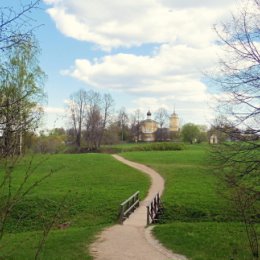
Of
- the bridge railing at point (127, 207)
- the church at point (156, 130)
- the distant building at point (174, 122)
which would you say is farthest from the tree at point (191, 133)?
the bridge railing at point (127, 207)

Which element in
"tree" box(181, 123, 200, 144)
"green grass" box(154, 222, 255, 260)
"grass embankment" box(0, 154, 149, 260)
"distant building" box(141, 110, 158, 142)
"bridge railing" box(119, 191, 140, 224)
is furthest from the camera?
"distant building" box(141, 110, 158, 142)

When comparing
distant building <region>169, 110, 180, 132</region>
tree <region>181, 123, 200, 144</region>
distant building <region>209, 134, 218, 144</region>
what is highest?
distant building <region>169, 110, 180, 132</region>

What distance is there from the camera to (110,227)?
1648 centimetres

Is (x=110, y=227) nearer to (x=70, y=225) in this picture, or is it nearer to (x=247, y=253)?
(x=70, y=225)

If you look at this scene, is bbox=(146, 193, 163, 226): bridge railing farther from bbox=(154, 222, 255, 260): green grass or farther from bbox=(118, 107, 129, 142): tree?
bbox=(118, 107, 129, 142): tree

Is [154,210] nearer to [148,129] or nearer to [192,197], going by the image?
[192,197]

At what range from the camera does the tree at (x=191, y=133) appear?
91.1m

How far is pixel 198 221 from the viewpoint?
62.3ft

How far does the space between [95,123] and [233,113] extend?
72831mm

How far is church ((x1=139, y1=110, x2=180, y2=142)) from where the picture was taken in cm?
10694

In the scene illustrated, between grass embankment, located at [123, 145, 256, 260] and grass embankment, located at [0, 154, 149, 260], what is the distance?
8.40 feet

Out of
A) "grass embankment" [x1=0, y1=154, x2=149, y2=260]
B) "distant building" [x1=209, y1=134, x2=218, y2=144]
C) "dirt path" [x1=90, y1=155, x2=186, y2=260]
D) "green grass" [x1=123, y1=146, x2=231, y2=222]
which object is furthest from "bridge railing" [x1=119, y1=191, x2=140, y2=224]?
"distant building" [x1=209, y1=134, x2=218, y2=144]

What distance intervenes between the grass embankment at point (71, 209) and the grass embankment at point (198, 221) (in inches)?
101

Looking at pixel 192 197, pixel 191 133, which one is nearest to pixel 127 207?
pixel 192 197
